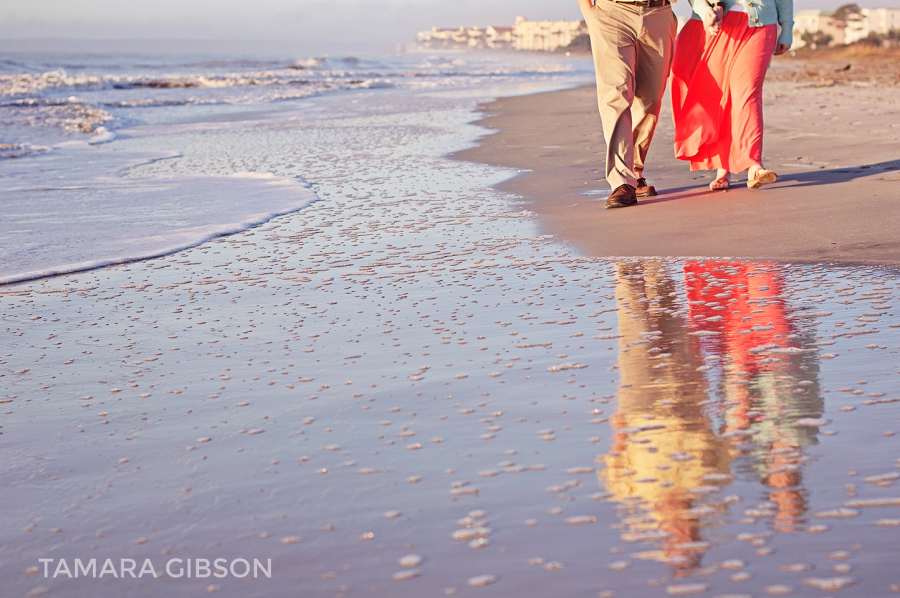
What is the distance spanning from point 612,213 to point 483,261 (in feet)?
3.71

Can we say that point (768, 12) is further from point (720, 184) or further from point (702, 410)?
point (702, 410)

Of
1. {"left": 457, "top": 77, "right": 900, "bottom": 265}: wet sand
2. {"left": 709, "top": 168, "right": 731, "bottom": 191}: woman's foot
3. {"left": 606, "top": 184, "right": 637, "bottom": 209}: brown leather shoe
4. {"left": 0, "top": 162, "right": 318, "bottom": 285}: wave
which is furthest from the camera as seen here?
{"left": 709, "top": 168, "right": 731, "bottom": 191}: woman's foot

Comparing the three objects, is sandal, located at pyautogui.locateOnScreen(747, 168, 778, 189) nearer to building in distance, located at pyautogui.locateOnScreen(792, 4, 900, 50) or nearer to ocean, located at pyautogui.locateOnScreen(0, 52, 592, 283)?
ocean, located at pyautogui.locateOnScreen(0, 52, 592, 283)

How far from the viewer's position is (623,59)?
459cm

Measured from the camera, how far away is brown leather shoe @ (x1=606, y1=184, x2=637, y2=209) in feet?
14.8

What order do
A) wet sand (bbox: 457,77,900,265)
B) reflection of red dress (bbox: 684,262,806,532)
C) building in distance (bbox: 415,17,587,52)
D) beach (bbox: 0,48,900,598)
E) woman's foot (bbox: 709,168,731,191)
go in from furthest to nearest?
building in distance (bbox: 415,17,587,52) → woman's foot (bbox: 709,168,731,191) → wet sand (bbox: 457,77,900,265) → reflection of red dress (bbox: 684,262,806,532) → beach (bbox: 0,48,900,598)

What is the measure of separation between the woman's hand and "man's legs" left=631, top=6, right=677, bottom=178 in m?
0.18

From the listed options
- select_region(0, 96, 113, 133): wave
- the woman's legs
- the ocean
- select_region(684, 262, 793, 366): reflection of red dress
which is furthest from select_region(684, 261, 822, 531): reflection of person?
select_region(0, 96, 113, 133): wave

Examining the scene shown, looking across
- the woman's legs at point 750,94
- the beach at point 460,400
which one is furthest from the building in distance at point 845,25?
the beach at point 460,400

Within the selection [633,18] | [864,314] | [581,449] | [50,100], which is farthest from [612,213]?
[50,100]

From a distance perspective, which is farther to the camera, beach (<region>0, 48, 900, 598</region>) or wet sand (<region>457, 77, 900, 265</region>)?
wet sand (<region>457, 77, 900, 265</region>)

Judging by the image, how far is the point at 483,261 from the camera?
3496 millimetres

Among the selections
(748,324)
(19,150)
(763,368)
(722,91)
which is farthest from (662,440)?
(19,150)

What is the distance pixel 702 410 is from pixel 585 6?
3255 mm
